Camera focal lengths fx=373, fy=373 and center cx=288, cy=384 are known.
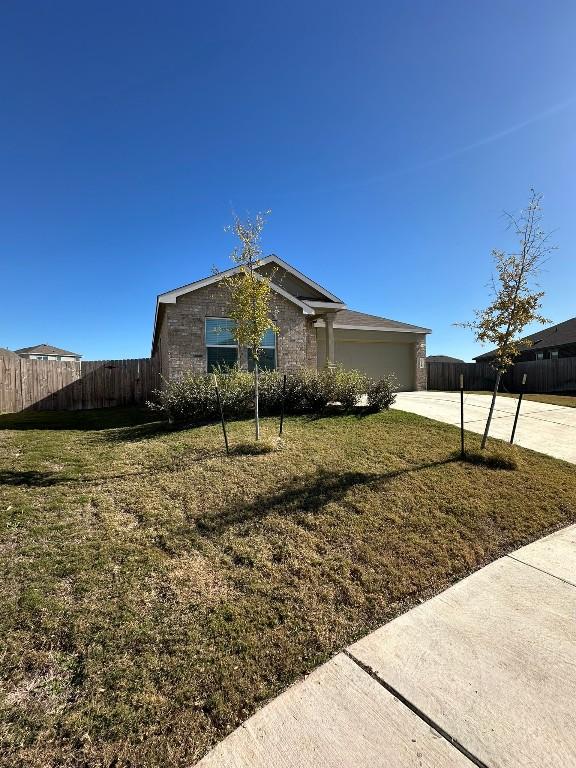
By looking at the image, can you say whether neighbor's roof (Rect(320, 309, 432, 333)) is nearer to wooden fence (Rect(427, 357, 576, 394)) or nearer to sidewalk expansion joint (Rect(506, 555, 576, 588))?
wooden fence (Rect(427, 357, 576, 394))

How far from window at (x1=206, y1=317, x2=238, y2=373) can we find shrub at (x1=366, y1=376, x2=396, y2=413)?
4883 mm

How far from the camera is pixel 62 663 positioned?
2361 mm

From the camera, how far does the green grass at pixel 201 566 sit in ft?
6.92

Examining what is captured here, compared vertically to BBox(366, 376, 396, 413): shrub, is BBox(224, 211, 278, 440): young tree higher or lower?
higher

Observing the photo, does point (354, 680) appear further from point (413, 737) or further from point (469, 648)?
point (469, 648)

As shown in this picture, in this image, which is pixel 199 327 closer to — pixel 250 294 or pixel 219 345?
pixel 219 345

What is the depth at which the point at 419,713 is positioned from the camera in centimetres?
212

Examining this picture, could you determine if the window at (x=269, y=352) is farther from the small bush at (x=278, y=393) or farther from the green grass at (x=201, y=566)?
the green grass at (x=201, y=566)

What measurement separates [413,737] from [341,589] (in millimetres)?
1337

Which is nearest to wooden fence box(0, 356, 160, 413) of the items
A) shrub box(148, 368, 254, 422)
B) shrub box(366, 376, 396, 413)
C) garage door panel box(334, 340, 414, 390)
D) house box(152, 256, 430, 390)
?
house box(152, 256, 430, 390)

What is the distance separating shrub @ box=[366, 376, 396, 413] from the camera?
10.3 metres

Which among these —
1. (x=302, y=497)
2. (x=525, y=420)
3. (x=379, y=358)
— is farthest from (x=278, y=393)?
(x=379, y=358)

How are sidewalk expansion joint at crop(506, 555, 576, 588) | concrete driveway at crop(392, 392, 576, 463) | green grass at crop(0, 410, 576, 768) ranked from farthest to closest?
concrete driveway at crop(392, 392, 576, 463) → sidewalk expansion joint at crop(506, 555, 576, 588) → green grass at crop(0, 410, 576, 768)

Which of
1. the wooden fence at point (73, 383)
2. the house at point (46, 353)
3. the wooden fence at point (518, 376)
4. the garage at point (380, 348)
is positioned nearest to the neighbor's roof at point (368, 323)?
the garage at point (380, 348)
